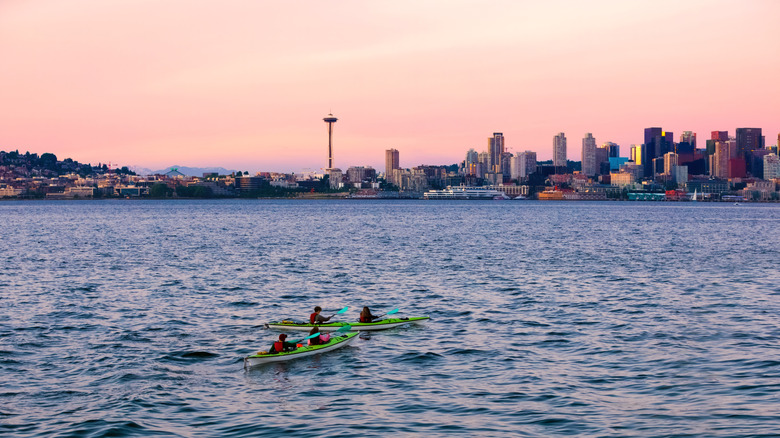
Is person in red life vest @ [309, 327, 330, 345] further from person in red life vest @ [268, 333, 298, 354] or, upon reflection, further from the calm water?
person in red life vest @ [268, 333, 298, 354]

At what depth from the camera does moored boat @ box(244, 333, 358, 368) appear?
2994cm

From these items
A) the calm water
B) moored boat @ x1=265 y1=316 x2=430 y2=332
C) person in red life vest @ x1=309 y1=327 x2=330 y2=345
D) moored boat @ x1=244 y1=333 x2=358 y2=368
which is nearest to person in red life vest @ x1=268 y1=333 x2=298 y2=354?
moored boat @ x1=244 y1=333 x2=358 y2=368

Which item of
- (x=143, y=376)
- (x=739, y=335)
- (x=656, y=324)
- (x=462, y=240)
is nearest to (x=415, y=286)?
(x=656, y=324)

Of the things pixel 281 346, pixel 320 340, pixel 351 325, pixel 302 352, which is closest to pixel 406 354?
pixel 320 340

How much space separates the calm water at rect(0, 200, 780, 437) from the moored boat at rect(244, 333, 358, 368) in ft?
1.63

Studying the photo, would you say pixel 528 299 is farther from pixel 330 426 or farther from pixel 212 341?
pixel 330 426

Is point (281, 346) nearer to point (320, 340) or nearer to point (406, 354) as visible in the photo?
point (320, 340)

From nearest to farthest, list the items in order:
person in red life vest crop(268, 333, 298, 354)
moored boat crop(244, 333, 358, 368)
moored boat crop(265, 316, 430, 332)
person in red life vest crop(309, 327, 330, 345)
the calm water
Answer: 1. the calm water
2. moored boat crop(244, 333, 358, 368)
3. person in red life vest crop(268, 333, 298, 354)
4. person in red life vest crop(309, 327, 330, 345)
5. moored boat crop(265, 316, 430, 332)

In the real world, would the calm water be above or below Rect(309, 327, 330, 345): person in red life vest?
below

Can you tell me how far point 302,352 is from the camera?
3173 centimetres

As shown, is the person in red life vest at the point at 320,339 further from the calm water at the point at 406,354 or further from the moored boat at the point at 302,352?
the calm water at the point at 406,354

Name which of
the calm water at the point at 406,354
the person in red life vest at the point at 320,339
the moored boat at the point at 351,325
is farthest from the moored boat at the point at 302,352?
the moored boat at the point at 351,325

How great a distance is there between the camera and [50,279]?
61.3 m

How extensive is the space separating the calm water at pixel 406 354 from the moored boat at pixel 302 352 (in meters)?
0.50
